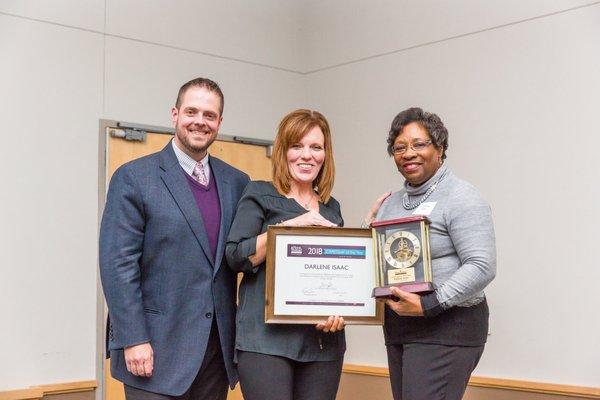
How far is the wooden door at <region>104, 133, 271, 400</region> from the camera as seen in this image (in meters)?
4.24

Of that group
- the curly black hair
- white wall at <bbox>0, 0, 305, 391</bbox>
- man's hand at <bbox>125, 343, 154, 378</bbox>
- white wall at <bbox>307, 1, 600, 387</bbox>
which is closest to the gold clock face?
the curly black hair

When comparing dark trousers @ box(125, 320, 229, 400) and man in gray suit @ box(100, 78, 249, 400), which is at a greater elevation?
man in gray suit @ box(100, 78, 249, 400)

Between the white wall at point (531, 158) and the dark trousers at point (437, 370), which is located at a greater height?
the white wall at point (531, 158)

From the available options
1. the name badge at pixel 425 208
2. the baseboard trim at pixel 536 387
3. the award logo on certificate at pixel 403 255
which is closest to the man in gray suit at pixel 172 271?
the award logo on certificate at pixel 403 255

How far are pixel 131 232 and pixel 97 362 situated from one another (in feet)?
6.51

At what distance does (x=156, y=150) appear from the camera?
14.7 feet

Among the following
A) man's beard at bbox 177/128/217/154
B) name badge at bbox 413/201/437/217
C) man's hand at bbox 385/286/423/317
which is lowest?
man's hand at bbox 385/286/423/317

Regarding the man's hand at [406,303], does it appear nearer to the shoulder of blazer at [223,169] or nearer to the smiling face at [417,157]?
the smiling face at [417,157]

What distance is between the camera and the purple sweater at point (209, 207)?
2.56 metres

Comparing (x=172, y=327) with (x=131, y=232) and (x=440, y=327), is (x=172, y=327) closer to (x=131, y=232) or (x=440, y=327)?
(x=131, y=232)

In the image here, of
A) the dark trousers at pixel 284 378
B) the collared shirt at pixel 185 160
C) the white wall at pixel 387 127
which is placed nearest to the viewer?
the dark trousers at pixel 284 378

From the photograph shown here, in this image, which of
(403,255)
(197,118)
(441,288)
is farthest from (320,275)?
(197,118)

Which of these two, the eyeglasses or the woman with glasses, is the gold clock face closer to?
the woman with glasses

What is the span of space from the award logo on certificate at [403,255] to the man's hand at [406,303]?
0.06 ft
